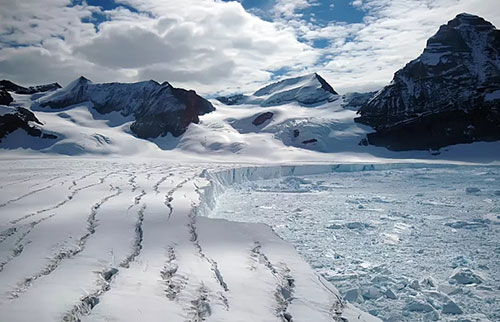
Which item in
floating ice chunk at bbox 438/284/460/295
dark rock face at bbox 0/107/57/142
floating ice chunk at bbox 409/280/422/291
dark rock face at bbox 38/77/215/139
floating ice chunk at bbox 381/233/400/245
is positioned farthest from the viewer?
dark rock face at bbox 38/77/215/139

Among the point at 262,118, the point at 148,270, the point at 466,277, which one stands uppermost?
the point at 262,118

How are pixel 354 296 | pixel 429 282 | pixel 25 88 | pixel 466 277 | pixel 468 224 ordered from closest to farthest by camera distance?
pixel 354 296, pixel 429 282, pixel 466 277, pixel 468 224, pixel 25 88

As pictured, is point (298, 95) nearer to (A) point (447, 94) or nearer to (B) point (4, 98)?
(A) point (447, 94)

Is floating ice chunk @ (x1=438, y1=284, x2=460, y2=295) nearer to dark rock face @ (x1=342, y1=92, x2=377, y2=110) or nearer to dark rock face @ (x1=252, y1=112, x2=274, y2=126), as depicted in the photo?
dark rock face @ (x1=252, y1=112, x2=274, y2=126)

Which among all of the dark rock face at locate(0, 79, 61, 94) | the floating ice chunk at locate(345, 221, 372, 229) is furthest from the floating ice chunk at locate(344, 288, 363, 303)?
the dark rock face at locate(0, 79, 61, 94)

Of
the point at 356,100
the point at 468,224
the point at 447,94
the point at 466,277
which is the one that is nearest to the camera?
the point at 466,277

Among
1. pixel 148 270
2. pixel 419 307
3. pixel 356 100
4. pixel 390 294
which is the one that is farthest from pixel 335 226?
pixel 356 100
